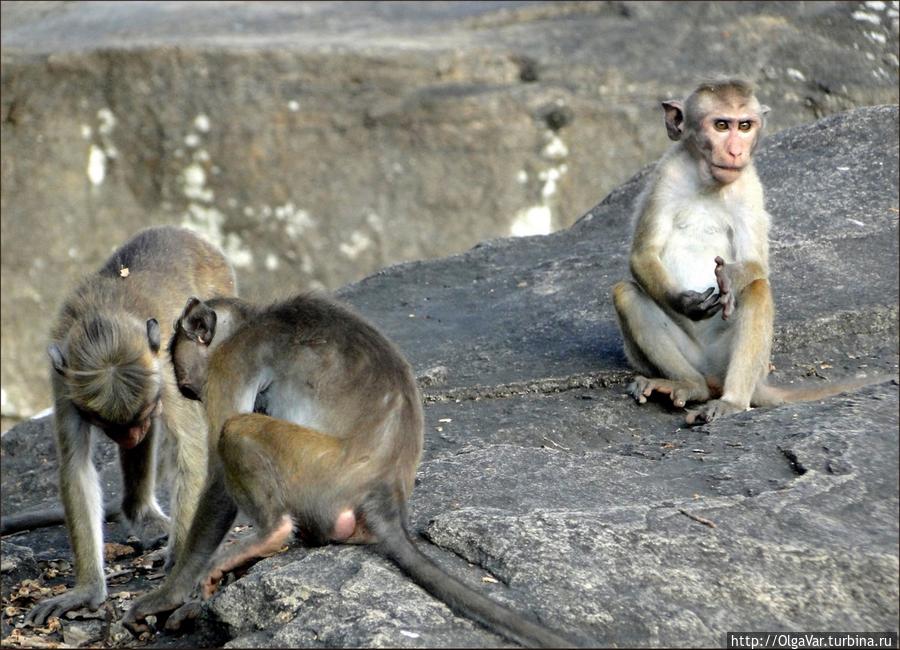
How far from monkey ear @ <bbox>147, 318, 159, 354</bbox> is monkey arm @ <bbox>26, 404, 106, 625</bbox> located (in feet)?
1.92

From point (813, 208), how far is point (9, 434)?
219 inches

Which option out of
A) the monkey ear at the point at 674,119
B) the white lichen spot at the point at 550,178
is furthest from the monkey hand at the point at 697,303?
the white lichen spot at the point at 550,178

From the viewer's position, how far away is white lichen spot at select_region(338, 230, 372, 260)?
13.5 meters

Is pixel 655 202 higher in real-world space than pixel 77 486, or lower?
higher

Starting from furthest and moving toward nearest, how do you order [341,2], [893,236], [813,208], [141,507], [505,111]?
[341,2]
[505,111]
[813,208]
[893,236]
[141,507]

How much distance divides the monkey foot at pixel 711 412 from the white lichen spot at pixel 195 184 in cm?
777

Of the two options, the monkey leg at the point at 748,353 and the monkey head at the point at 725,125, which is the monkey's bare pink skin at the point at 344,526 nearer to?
the monkey leg at the point at 748,353

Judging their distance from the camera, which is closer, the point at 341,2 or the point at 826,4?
the point at 826,4

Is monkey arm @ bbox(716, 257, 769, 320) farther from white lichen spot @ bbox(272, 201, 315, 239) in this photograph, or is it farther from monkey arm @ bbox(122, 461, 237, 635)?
white lichen spot @ bbox(272, 201, 315, 239)

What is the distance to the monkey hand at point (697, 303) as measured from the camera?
691 cm

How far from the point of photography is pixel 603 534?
4.77m

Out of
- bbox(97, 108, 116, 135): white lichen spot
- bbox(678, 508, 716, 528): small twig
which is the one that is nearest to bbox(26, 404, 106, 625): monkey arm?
bbox(678, 508, 716, 528): small twig

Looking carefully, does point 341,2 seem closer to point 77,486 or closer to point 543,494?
point 77,486

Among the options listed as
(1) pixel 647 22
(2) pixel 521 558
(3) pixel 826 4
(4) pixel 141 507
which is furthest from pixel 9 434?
(3) pixel 826 4
